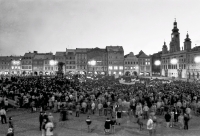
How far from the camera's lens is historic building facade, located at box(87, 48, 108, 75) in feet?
328

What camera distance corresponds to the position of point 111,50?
102 meters

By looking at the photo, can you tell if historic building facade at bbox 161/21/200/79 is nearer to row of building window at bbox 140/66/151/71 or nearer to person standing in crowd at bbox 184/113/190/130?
row of building window at bbox 140/66/151/71

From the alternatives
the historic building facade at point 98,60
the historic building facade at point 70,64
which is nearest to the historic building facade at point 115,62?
the historic building facade at point 98,60

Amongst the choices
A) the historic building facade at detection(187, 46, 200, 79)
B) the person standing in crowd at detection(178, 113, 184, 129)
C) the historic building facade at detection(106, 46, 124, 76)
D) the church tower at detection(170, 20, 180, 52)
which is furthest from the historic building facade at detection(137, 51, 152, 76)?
the person standing in crowd at detection(178, 113, 184, 129)

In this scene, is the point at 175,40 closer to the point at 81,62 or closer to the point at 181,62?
the point at 181,62

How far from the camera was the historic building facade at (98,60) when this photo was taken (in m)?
100

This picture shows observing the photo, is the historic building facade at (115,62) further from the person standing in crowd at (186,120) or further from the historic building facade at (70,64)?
the person standing in crowd at (186,120)

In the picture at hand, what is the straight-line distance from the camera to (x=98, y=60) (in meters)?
101

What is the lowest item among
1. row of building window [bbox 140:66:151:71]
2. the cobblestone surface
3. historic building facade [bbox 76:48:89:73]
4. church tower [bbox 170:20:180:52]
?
the cobblestone surface

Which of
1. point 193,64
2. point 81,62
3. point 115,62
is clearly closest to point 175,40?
point 193,64

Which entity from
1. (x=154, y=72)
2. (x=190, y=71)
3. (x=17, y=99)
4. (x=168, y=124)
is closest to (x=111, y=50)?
(x=154, y=72)

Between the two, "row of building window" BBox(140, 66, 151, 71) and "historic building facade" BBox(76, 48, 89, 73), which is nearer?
"historic building facade" BBox(76, 48, 89, 73)

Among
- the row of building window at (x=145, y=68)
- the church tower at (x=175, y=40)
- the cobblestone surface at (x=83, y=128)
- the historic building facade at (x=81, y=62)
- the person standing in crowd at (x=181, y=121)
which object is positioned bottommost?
the cobblestone surface at (x=83, y=128)

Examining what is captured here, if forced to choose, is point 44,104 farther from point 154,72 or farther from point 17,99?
point 154,72
